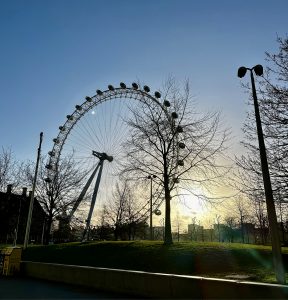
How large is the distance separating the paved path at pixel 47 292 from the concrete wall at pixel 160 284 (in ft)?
1.59

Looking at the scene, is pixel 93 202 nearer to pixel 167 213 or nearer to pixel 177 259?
pixel 167 213

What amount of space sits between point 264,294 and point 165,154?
59.1 feet

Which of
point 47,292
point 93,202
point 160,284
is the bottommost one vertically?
point 47,292

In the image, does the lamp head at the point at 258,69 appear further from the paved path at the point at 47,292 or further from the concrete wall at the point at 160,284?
the paved path at the point at 47,292

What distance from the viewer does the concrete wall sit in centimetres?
904

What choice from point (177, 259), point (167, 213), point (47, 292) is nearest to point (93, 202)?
point (167, 213)

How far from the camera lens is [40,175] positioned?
152ft

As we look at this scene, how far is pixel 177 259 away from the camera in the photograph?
63.4 feet

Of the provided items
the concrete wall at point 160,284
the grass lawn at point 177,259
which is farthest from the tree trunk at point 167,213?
the concrete wall at point 160,284

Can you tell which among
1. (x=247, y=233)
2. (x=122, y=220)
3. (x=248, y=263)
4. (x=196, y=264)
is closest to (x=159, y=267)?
(x=196, y=264)

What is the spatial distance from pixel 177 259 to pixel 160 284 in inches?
316

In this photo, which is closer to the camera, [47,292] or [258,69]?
[47,292]

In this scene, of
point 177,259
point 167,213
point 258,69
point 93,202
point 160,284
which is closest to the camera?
point 160,284

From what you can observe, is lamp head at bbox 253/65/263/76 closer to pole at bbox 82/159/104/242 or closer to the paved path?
the paved path
